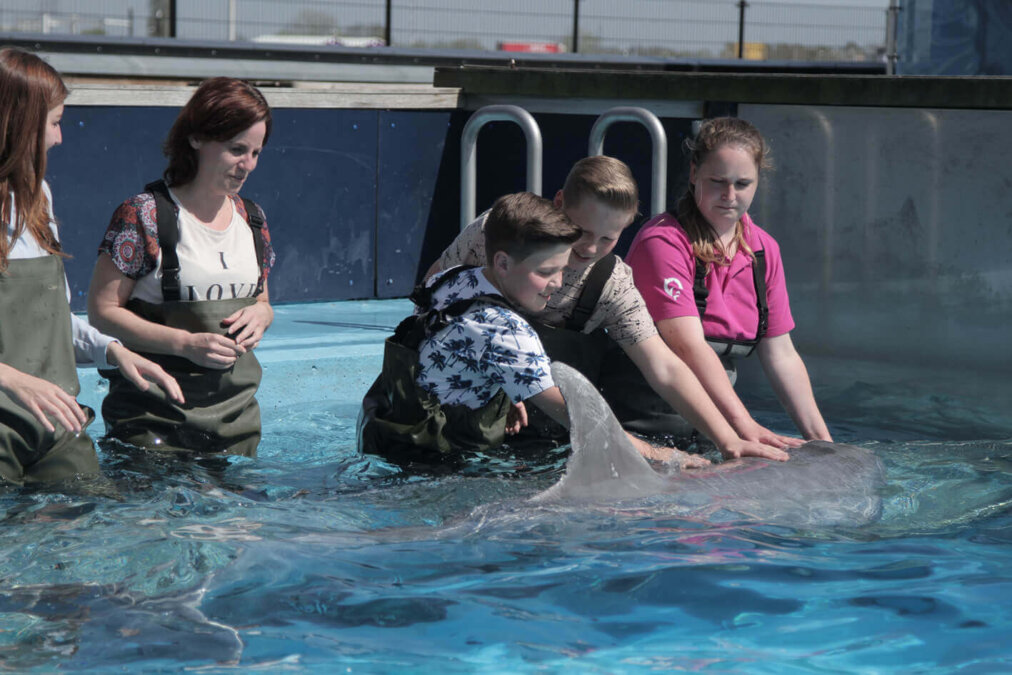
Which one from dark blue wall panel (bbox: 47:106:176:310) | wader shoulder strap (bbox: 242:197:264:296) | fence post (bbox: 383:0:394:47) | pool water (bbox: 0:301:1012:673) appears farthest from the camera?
fence post (bbox: 383:0:394:47)

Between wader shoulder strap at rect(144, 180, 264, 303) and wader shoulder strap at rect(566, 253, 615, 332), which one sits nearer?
wader shoulder strap at rect(144, 180, 264, 303)

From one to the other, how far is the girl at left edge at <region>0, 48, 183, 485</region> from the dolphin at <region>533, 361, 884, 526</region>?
135 centimetres

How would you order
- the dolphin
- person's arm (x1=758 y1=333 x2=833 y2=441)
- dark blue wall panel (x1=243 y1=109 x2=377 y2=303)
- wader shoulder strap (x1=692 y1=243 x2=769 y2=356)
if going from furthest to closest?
dark blue wall panel (x1=243 y1=109 x2=377 y2=303)
person's arm (x1=758 y1=333 x2=833 y2=441)
wader shoulder strap (x1=692 y1=243 x2=769 y2=356)
the dolphin

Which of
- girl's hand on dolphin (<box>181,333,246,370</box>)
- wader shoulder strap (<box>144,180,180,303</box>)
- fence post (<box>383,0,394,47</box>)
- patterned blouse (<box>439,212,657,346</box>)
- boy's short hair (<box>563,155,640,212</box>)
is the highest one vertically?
fence post (<box>383,0,394,47</box>)

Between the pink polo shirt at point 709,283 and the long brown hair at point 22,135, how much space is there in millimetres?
2279

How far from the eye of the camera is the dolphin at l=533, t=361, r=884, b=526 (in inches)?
161

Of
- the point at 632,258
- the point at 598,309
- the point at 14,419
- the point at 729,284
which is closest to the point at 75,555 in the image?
the point at 14,419

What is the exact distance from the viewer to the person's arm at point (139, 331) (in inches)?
169

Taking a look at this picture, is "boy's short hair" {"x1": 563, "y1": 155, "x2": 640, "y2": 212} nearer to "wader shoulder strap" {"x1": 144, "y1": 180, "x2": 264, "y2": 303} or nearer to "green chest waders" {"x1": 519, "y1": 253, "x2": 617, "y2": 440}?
"green chest waders" {"x1": 519, "y1": 253, "x2": 617, "y2": 440}

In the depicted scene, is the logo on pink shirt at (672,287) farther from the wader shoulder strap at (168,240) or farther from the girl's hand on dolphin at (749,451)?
the wader shoulder strap at (168,240)

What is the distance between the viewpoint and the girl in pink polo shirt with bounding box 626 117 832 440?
484 centimetres

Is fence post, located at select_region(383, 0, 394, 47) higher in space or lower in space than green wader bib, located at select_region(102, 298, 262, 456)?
higher

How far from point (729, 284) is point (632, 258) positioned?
1.38 ft

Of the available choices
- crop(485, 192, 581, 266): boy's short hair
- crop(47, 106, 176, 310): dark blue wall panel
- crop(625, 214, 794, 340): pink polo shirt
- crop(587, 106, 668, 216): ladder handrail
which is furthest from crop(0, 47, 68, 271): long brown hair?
crop(47, 106, 176, 310): dark blue wall panel
